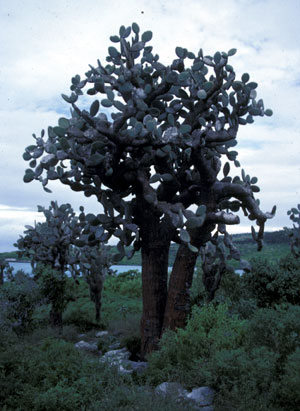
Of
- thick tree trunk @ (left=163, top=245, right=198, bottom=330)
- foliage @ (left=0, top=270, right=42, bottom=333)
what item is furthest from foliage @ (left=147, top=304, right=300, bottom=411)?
foliage @ (left=0, top=270, right=42, bottom=333)

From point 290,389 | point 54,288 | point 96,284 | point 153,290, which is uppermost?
point 153,290

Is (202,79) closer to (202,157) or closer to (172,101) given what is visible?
(172,101)

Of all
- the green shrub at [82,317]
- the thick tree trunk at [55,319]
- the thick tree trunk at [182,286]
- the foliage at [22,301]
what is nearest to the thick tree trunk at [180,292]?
the thick tree trunk at [182,286]

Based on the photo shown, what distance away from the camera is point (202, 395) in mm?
6676

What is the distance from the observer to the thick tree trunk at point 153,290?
35.9 ft

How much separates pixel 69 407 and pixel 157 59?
339 inches

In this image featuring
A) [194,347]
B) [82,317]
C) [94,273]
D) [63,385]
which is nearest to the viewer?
[63,385]

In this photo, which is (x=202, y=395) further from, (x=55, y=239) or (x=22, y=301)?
(x=55, y=239)

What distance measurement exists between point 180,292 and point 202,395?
13.2 feet

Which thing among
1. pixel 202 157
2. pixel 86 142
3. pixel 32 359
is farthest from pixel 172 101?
pixel 32 359

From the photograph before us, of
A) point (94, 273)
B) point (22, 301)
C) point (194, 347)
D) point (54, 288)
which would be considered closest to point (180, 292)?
point (194, 347)

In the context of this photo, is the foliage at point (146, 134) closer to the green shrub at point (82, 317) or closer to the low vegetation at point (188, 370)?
the low vegetation at point (188, 370)

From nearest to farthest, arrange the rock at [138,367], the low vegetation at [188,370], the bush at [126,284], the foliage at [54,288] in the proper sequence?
the low vegetation at [188,370] < the rock at [138,367] < the foliage at [54,288] < the bush at [126,284]

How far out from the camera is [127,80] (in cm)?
1037
